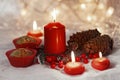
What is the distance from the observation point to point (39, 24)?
161 centimetres

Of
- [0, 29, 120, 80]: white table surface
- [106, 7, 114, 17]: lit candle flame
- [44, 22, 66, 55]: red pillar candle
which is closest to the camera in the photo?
[0, 29, 120, 80]: white table surface

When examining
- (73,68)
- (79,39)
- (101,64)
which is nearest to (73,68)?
(73,68)

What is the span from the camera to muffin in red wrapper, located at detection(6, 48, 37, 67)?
968 millimetres

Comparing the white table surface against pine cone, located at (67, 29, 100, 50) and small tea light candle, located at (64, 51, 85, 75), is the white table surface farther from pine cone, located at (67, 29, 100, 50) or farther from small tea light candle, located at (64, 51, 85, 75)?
pine cone, located at (67, 29, 100, 50)

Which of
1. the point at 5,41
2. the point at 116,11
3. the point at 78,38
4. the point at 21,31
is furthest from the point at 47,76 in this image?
the point at 116,11

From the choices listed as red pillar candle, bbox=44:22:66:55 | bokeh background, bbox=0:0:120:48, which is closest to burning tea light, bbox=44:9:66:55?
red pillar candle, bbox=44:22:66:55

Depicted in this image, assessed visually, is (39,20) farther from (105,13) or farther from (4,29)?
(105,13)

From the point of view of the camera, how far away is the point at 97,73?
0.94m

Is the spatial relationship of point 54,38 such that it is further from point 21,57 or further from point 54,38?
point 21,57

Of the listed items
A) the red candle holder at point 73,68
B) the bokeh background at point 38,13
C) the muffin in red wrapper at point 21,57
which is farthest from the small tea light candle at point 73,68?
the bokeh background at point 38,13

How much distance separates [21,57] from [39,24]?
0.66m

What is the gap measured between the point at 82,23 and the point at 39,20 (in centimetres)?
24

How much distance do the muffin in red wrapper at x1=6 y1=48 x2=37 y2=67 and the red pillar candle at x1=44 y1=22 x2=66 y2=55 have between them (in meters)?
0.08

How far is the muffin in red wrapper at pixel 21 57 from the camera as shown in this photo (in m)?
0.97
